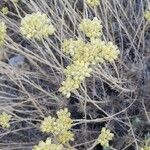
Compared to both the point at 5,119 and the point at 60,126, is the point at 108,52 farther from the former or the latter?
the point at 5,119

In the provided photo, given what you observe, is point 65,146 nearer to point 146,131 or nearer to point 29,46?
point 146,131

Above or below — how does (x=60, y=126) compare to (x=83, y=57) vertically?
below

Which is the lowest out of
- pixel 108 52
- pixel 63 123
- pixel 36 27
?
pixel 63 123

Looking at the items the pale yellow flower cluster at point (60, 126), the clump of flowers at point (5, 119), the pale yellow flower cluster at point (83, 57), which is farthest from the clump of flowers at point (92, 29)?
the clump of flowers at point (5, 119)

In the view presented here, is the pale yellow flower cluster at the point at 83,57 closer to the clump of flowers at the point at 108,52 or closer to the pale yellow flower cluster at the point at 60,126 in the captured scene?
the clump of flowers at the point at 108,52

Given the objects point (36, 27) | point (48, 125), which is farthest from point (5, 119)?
point (36, 27)

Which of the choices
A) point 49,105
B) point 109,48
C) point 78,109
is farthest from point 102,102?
point 109,48

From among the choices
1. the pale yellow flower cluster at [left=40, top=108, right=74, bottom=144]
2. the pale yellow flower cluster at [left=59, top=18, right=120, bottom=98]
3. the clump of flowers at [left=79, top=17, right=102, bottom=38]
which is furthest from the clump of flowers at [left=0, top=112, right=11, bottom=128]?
the clump of flowers at [left=79, top=17, right=102, bottom=38]

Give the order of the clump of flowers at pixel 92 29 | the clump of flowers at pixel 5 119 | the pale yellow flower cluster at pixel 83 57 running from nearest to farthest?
the pale yellow flower cluster at pixel 83 57 → the clump of flowers at pixel 92 29 → the clump of flowers at pixel 5 119

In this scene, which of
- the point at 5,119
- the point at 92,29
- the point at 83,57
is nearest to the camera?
the point at 83,57

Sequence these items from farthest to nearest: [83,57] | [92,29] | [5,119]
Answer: [5,119] < [92,29] < [83,57]

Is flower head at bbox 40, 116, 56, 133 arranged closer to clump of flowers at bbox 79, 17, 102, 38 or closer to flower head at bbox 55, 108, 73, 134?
flower head at bbox 55, 108, 73, 134
